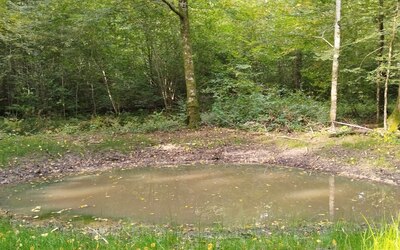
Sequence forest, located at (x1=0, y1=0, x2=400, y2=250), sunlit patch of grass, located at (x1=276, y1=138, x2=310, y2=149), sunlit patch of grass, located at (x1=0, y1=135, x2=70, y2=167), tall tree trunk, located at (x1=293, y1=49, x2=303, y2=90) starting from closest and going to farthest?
forest, located at (x1=0, y1=0, x2=400, y2=250) < sunlit patch of grass, located at (x1=0, y1=135, x2=70, y2=167) < sunlit patch of grass, located at (x1=276, y1=138, x2=310, y2=149) < tall tree trunk, located at (x1=293, y1=49, x2=303, y2=90)

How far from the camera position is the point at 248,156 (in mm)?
11516

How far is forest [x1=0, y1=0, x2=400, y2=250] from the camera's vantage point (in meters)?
6.33

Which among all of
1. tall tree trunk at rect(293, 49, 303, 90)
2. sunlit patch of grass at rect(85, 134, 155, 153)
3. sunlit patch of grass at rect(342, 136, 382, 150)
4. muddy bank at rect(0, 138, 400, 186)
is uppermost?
tall tree trunk at rect(293, 49, 303, 90)

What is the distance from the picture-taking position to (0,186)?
→ 9.36 meters

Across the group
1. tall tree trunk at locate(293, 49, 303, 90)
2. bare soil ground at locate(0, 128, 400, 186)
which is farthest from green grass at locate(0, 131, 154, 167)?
tall tree trunk at locate(293, 49, 303, 90)

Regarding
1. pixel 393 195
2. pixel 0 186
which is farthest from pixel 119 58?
pixel 393 195

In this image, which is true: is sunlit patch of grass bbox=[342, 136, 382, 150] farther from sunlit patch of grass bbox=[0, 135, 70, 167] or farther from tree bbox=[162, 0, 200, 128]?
sunlit patch of grass bbox=[0, 135, 70, 167]

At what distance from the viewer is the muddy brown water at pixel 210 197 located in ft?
22.8

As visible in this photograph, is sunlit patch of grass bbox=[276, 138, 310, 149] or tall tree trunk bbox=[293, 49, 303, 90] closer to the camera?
sunlit patch of grass bbox=[276, 138, 310, 149]

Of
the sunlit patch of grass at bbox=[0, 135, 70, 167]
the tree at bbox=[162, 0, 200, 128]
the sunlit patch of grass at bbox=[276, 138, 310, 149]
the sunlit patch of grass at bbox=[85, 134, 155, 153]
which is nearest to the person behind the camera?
the sunlit patch of grass at bbox=[0, 135, 70, 167]

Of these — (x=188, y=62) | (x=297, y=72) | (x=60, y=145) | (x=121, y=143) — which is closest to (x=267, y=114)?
(x=188, y=62)

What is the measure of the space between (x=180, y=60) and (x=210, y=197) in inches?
520

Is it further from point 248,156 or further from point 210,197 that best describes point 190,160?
point 210,197

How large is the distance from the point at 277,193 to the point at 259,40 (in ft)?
43.2
